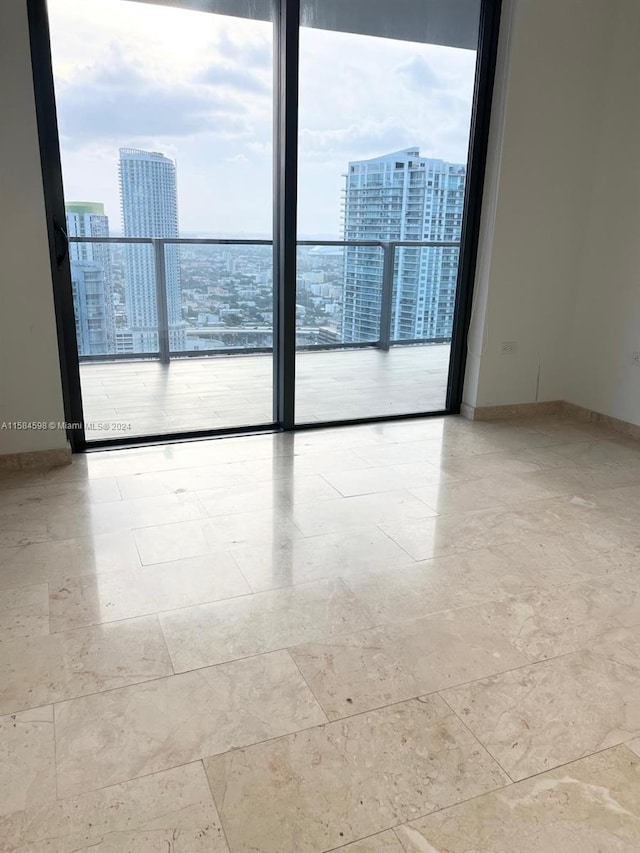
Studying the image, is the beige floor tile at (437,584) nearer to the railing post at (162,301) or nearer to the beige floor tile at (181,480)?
the beige floor tile at (181,480)

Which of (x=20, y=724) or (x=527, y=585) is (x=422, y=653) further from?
(x=20, y=724)

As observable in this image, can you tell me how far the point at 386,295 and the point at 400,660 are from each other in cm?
275

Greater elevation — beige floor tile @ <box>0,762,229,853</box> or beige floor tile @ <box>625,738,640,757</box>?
beige floor tile @ <box>625,738,640,757</box>

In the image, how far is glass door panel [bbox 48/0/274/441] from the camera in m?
2.89

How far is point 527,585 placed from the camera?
6.98ft

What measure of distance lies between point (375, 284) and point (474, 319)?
2.11ft

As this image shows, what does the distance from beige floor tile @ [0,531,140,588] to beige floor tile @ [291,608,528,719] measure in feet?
2.65

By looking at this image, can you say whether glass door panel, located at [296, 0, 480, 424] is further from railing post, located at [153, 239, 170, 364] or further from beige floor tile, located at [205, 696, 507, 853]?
beige floor tile, located at [205, 696, 507, 853]

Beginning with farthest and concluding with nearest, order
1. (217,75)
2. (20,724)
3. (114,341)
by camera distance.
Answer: (114,341)
(217,75)
(20,724)

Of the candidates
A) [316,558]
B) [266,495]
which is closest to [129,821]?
[316,558]

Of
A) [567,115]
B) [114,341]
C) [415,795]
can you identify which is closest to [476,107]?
[567,115]

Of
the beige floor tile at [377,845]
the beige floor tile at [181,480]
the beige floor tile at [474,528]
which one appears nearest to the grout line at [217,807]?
the beige floor tile at [377,845]

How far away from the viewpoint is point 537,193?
369cm

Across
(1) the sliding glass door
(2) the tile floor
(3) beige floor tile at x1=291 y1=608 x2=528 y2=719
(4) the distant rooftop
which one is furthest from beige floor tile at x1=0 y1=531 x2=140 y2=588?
(4) the distant rooftop
